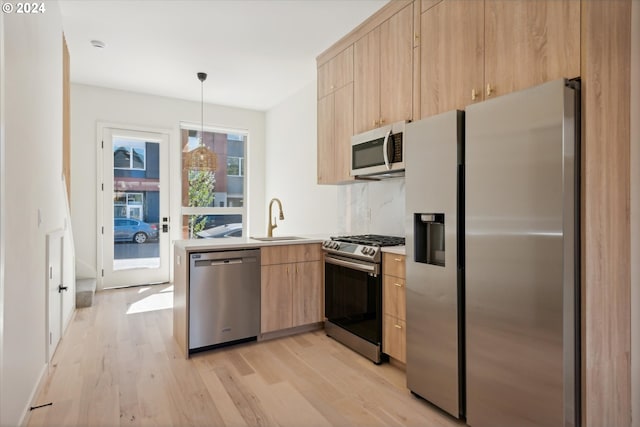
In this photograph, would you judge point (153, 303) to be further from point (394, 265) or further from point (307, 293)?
point (394, 265)

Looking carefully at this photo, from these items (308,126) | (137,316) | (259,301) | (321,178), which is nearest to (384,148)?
(321,178)

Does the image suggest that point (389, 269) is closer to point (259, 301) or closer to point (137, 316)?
point (259, 301)

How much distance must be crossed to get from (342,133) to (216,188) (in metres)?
3.14

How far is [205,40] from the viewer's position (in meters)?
3.62

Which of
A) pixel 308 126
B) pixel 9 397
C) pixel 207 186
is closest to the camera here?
pixel 9 397

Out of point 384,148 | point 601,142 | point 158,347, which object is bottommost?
point 158,347

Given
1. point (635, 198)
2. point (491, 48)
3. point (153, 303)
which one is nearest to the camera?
point (635, 198)

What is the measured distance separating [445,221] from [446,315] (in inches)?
21.3

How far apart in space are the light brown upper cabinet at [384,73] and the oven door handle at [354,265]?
1.18 m

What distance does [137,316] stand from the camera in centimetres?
395

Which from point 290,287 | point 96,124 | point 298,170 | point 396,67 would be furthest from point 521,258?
point 96,124

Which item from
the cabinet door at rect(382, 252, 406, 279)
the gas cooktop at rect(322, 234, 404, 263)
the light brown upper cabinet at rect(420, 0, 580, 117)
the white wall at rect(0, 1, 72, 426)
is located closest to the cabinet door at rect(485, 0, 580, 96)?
the light brown upper cabinet at rect(420, 0, 580, 117)

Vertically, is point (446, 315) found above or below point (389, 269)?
below

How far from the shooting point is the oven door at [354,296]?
110 inches
